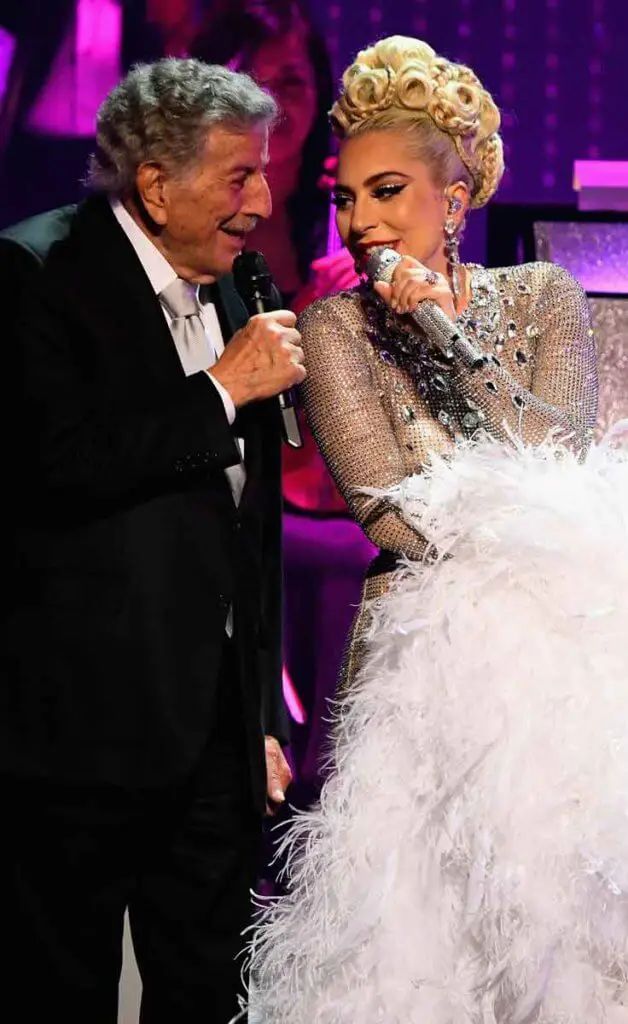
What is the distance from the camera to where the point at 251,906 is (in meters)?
2.09

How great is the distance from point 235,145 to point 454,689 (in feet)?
2.95

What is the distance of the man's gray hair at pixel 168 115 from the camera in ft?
6.46

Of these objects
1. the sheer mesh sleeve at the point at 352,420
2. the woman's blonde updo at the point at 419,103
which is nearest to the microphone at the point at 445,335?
the sheer mesh sleeve at the point at 352,420

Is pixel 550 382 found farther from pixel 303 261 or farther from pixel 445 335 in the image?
pixel 303 261

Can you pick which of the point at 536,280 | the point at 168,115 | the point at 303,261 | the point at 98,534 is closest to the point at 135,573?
the point at 98,534

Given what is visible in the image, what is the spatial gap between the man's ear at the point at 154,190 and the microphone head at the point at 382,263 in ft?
1.04

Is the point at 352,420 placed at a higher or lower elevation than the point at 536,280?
lower

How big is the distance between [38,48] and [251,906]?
2.22 meters

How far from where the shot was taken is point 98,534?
184cm

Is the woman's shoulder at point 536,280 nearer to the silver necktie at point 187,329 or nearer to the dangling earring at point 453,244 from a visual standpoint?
the dangling earring at point 453,244

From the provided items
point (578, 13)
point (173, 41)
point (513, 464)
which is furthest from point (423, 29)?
point (513, 464)

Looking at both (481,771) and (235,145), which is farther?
(235,145)

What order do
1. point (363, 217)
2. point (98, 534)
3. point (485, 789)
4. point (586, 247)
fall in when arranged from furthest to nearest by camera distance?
point (586, 247) → point (363, 217) → point (98, 534) → point (485, 789)

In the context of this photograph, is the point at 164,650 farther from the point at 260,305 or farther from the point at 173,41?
the point at 173,41
